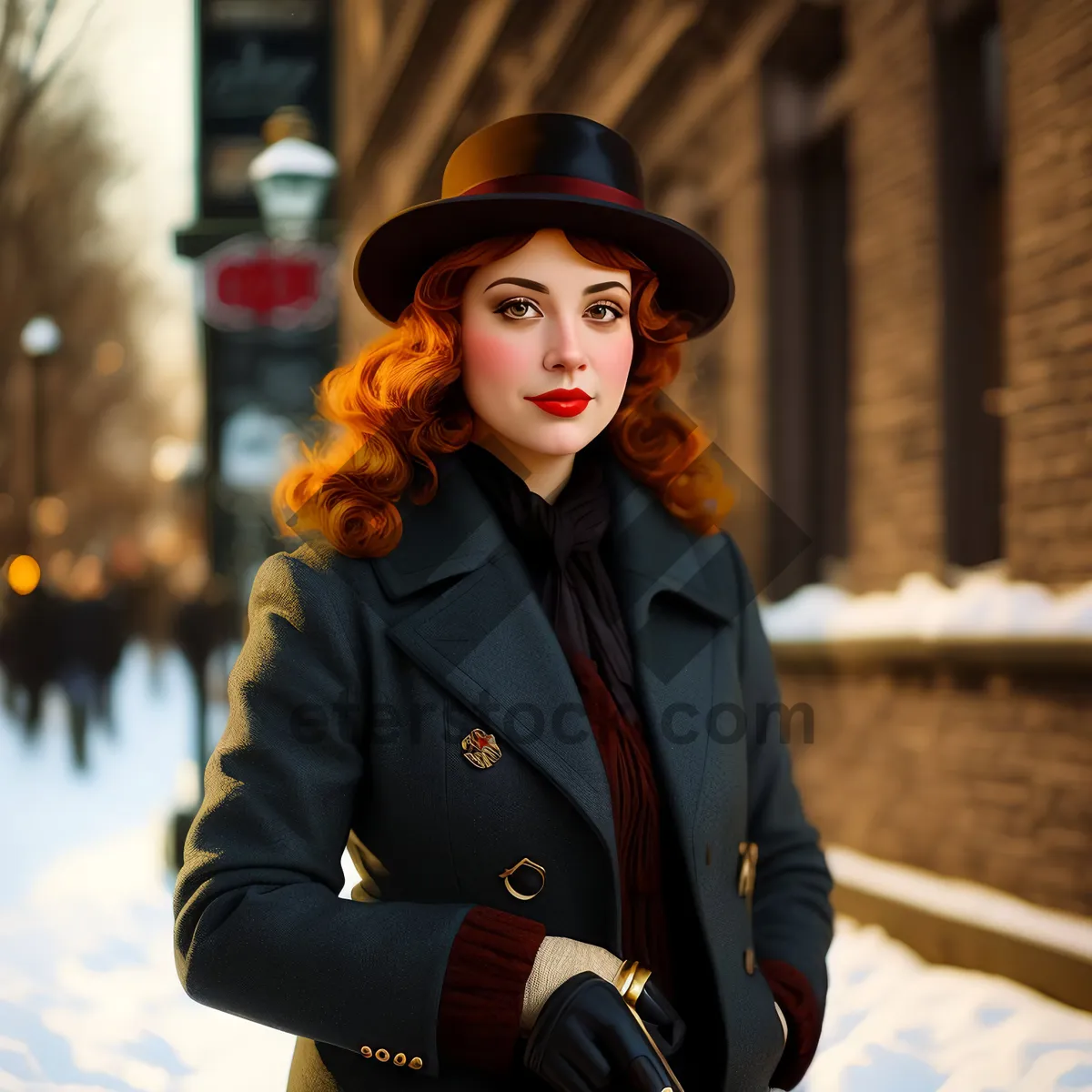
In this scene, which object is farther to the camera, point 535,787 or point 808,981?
point 808,981

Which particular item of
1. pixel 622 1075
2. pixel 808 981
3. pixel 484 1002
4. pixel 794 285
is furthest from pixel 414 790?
pixel 794 285

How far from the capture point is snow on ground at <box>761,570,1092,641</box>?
4.88 meters

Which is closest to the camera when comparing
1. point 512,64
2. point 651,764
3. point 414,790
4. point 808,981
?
point 414,790

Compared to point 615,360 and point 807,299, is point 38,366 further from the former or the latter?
point 615,360

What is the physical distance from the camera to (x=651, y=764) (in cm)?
215

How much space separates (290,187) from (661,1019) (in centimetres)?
626

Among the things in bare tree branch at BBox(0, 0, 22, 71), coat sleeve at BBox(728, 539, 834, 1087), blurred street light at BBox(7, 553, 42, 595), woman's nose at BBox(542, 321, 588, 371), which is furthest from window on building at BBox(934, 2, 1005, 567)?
blurred street light at BBox(7, 553, 42, 595)

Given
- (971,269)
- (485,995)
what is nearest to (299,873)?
(485,995)

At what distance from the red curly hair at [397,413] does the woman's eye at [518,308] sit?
81 millimetres

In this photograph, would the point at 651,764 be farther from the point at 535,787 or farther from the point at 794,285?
the point at 794,285

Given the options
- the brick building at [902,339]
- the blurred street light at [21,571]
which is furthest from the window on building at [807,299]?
the blurred street light at [21,571]

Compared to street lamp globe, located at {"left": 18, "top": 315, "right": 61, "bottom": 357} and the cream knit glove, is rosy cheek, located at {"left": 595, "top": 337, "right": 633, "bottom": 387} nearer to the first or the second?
the cream knit glove

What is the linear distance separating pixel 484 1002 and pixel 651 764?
0.51 m

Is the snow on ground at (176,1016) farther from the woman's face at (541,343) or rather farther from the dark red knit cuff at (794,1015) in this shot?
the woman's face at (541,343)
